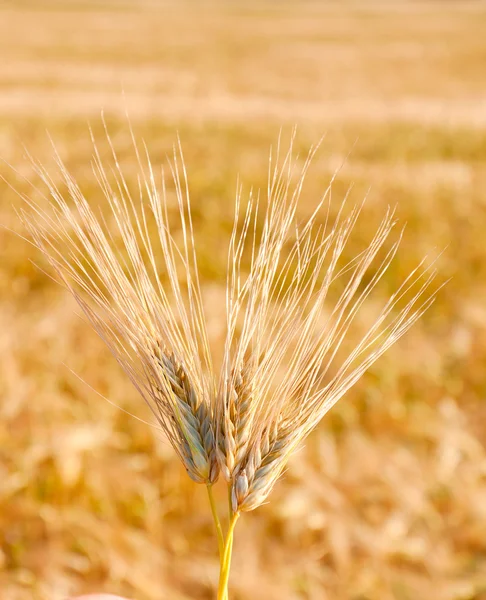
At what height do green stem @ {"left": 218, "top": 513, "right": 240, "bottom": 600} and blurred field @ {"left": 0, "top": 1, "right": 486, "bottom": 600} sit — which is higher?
green stem @ {"left": 218, "top": 513, "right": 240, "bottom": 600}

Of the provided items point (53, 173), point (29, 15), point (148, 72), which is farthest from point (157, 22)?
point (53, 173)

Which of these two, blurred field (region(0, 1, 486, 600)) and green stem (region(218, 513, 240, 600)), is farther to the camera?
blurred field (region(0, 1, 486, 600))

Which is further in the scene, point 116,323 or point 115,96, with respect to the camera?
point 115,96

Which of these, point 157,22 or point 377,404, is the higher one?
point 377,404

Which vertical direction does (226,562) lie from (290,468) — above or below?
above

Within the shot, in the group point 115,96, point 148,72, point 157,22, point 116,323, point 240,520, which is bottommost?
point 157,22

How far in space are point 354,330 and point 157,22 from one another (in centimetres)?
3193

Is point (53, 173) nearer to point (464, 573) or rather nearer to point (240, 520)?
point (240, 520)

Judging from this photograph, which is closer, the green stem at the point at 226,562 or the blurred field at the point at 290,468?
the green stem at the point at 226,562

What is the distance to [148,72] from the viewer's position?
15.7 meters

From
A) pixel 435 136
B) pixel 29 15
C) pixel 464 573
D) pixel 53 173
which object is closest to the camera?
pixel 464 573

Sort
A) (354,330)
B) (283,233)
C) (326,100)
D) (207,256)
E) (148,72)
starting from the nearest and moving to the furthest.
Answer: (283,233) < (354,330) < (207,256) < (326,100) < (148,72)

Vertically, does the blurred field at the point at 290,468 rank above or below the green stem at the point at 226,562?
below

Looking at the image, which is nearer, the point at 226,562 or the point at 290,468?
the point at 226,562
